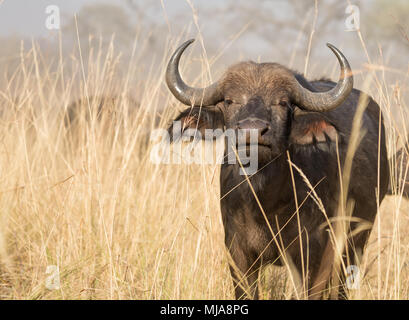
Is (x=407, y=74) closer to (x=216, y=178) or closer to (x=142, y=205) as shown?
(x=216, y=178)

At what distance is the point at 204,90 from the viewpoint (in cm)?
400

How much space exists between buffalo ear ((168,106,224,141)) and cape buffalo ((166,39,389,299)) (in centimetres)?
1

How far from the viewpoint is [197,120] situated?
160 inches

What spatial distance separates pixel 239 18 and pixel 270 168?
18.2 m

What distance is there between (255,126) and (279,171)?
1.67ft

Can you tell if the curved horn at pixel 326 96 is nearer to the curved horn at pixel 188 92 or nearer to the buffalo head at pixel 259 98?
the buffalo head at pixel 259 98

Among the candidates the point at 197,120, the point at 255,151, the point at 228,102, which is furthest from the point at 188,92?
the point at 255,151

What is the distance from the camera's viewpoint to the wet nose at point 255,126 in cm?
325
